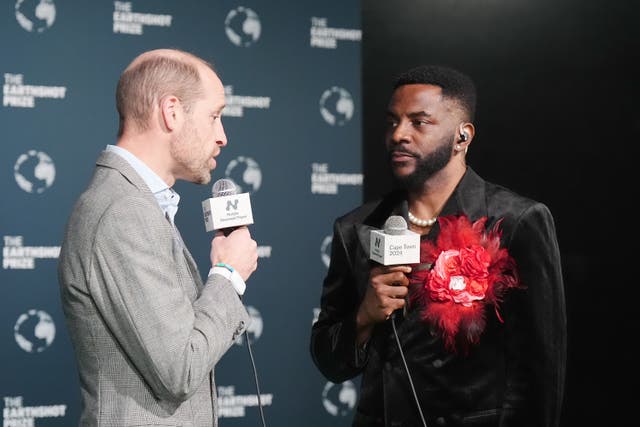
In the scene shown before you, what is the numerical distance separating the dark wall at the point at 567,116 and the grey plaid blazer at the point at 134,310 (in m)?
2.17

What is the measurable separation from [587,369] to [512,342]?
5.46ft

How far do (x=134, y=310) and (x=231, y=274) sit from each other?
0.82ft

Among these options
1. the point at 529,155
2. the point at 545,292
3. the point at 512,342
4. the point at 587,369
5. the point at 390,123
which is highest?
the point at 390,123

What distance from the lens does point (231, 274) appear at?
154 cm

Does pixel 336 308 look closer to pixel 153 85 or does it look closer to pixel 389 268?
pixel 389 268

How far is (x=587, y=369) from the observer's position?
10.7 feet

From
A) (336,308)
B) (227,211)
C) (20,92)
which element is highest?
(20,92)

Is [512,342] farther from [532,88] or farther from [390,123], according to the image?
[532,88]

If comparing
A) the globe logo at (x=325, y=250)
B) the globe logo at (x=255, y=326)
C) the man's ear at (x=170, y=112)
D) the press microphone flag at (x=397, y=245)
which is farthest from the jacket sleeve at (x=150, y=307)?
the globe logo at (x=325, y=250)

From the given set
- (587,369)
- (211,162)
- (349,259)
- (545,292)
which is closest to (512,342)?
(545,292)

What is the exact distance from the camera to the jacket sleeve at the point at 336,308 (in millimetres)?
2010

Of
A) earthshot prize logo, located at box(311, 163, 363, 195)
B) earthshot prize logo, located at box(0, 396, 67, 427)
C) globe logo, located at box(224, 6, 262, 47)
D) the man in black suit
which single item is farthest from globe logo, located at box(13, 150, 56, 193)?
the man in black suit

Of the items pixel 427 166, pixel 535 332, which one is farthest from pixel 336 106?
pixel 535 332

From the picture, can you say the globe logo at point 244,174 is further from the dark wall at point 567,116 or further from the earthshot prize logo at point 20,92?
the earthshot prize logo at point 20,92
